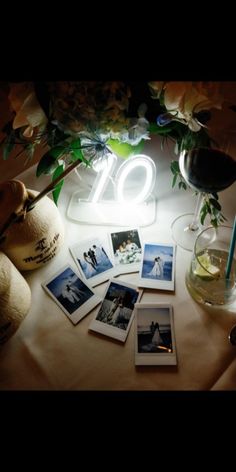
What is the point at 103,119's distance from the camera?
78 centimetres

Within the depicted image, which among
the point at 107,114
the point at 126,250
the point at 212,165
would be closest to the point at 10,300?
the point at 126,250

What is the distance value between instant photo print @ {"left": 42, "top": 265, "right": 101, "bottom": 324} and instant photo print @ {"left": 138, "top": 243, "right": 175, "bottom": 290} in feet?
0.50

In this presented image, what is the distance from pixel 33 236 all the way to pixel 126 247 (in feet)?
0.97

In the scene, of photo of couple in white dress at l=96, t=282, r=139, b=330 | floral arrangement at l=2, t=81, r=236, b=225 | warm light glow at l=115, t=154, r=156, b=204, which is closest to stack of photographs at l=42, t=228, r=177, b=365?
photo of couple in white dress at l=96, t=282, r=139, b=330

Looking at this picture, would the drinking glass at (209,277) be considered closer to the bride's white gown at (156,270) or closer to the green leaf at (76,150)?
the bride's white gown at (156,270)

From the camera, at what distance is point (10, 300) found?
76 centimetres

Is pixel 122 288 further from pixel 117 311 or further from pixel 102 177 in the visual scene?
pixel 102 177

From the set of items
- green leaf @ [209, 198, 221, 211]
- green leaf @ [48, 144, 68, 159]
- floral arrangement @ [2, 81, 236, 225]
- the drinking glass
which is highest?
floral arrangement @ [2, 81, 236, 225]

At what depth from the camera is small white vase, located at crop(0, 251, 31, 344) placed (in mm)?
750

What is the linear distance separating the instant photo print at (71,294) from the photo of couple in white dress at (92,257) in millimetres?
37

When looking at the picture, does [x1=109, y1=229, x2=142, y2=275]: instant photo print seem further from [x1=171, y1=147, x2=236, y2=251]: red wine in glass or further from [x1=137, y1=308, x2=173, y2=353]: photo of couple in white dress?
[x1=171, y1=147, x2=236, y2=251]: red wine in glass

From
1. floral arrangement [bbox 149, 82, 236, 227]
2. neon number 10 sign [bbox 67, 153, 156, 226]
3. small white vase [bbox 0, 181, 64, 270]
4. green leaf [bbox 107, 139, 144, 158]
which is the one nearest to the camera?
floral arrangement [bbox 149, 82, 236, 227]

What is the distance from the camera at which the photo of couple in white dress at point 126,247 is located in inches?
39.0

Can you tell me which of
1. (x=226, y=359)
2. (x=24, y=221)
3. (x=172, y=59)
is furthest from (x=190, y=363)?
(x=172, y=59)
